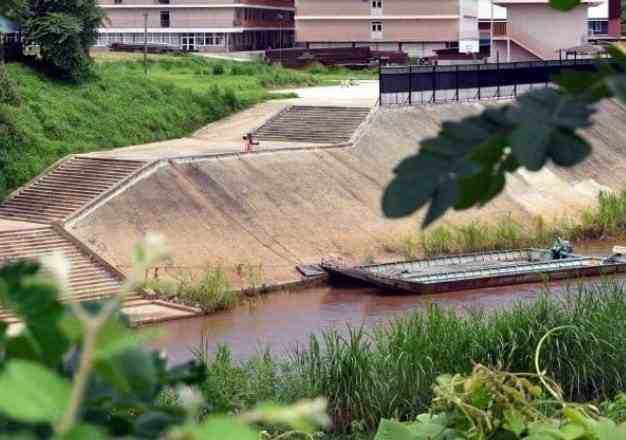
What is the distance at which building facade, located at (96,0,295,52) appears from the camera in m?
60.0

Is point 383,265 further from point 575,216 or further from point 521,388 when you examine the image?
point 521,388

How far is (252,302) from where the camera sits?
2617 centimetres

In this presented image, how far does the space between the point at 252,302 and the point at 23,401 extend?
24.4 meters

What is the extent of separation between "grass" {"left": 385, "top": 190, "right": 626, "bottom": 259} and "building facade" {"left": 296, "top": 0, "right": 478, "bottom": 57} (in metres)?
24.5

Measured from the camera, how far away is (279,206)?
31.1 metres

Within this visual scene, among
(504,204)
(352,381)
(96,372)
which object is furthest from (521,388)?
(504,204)

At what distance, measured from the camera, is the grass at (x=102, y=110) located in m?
31.6

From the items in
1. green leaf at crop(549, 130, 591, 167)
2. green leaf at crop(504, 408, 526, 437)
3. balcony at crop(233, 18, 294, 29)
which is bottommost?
green leaf at crop(504, 408, 526, 437)

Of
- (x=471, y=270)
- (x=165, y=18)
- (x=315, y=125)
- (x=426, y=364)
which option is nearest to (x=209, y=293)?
(x=471, y=270)

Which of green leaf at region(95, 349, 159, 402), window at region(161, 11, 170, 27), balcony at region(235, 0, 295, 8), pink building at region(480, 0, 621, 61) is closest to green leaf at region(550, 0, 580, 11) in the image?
green leaf at region(95, 349, 159, 402)

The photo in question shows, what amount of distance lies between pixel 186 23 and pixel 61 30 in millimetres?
25655

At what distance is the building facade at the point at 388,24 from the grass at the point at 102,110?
16.2 meters

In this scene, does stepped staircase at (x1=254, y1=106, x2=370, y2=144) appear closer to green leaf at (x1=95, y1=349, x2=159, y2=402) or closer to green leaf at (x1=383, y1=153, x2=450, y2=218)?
green leaf at (x1=383, y1=153, x2=450, y2=218)

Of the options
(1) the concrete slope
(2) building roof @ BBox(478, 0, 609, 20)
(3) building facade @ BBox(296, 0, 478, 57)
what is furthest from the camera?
(2) building roof @ BBox(478, 0, 609, 20)
